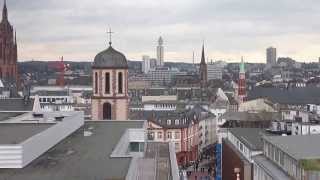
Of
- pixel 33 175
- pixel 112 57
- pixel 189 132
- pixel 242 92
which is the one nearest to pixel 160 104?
pixel 242 92

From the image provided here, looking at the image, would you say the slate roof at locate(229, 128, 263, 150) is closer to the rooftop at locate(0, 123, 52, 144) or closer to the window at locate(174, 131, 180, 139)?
the rooftop at locate(0, 123, 52, 144)

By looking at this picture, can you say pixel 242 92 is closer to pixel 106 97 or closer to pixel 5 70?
pixel 5 70

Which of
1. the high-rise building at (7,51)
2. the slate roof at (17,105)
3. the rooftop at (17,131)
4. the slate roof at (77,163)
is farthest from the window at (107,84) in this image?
the high-rise building at (7,51)

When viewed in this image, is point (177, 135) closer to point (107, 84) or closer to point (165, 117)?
point (165, 117)

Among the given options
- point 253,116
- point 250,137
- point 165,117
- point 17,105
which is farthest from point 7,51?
point 250,137

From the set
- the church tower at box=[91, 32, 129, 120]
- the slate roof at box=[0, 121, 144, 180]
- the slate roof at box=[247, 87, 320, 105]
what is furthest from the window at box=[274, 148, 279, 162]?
the slate roof at box=[247, 87, 320, 105]

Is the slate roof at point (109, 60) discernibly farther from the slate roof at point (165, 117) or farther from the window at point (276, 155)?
the slate roof at point (165, 117)
